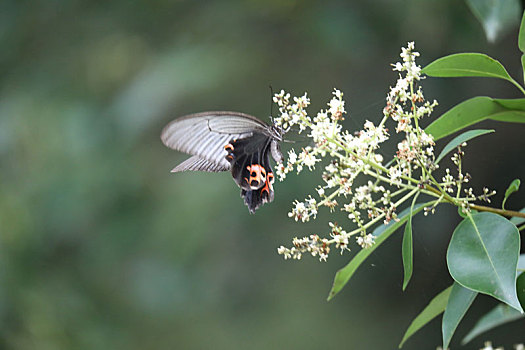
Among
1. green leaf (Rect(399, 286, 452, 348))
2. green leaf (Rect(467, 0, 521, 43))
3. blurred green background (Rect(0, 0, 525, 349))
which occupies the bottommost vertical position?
green leaf (Rect(399, 286, 452, 348))

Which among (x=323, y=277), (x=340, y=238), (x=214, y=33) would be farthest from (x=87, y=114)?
(x=340, y=238)

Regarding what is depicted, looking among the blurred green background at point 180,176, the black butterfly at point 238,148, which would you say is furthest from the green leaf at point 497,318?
the blurred green background at point 180,176

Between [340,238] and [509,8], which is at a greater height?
[509,8]

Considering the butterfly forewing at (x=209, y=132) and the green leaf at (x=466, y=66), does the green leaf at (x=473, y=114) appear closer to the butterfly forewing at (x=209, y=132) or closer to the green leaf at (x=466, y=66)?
the green leaf at (x=466, y=66)

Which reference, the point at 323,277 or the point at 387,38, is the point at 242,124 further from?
the point at 323,277

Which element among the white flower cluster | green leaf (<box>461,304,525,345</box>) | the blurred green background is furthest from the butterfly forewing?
the blurred green background

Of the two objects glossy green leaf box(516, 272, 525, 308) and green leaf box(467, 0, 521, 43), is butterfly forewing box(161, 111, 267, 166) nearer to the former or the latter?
glossy green leaf box(516, 272, 525, 308)

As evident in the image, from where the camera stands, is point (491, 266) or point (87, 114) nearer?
point (491, 266)

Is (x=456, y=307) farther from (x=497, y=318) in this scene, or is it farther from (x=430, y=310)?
(x=497, y=318)
